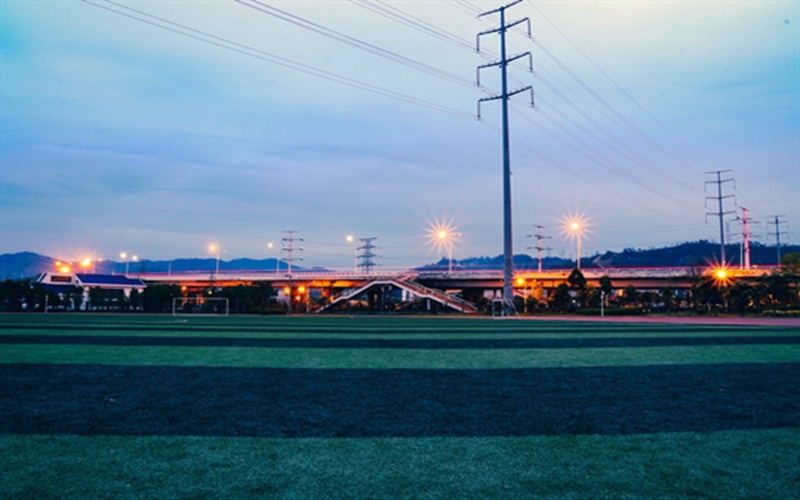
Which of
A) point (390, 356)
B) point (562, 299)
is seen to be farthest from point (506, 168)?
point (390, 356)

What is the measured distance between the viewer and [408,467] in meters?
4.48

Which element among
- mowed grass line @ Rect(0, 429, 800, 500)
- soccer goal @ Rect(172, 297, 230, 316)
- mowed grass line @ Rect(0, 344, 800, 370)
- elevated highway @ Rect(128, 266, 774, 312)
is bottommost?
soccer goal @ Rect(172, 297, 230, 316)

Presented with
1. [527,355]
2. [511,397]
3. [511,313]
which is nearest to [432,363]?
[527,355]

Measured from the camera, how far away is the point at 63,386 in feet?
26.5

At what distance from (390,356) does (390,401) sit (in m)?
5.29

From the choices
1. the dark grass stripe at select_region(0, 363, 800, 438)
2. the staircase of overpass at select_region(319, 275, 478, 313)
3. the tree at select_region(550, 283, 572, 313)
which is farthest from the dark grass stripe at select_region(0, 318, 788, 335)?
the staircase of overpass at select_region(319, 275, 478, 313)

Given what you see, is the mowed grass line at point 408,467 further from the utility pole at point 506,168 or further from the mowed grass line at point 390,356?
the utility pole at point 506,168

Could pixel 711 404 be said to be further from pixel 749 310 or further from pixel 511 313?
pixel 749 310

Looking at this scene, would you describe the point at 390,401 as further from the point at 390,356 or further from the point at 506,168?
the point at 506,168

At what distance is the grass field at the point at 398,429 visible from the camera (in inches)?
161

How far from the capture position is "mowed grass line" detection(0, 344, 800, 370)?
10906mm

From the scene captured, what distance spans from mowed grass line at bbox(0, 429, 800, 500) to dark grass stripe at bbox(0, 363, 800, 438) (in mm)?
390

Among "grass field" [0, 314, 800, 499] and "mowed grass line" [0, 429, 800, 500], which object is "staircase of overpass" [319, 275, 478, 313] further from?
"mowed grass line" [0, 429, 800, 500]

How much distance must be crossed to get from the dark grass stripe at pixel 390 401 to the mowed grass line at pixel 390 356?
0.91m
